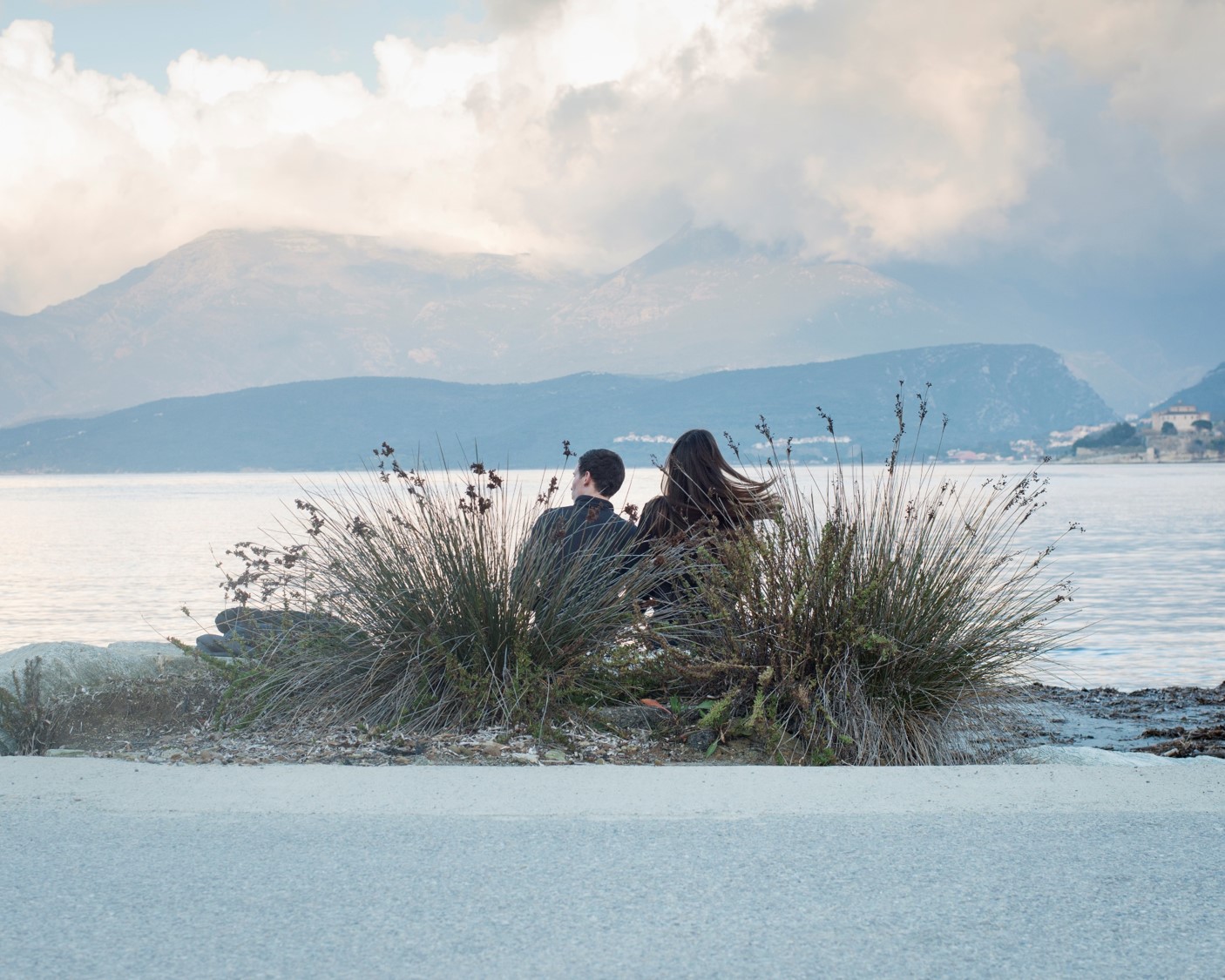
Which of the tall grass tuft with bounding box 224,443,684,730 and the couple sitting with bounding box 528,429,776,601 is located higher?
the couple sitting with bounding box 528,429,776,601

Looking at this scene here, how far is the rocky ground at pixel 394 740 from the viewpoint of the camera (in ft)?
16.9

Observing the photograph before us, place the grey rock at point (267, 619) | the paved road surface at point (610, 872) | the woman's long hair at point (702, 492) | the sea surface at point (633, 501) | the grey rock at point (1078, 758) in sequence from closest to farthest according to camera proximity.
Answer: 1. the paved road surface at point (610, 872)
2. the grey rock at point (1078, 758)
3. the grey rock at point (267, 619)
4. the woman's long hair at point (702, 492)
5. the sea surface at point (633, 501)

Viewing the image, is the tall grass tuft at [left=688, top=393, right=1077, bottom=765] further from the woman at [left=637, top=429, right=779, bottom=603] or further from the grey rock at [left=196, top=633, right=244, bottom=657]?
the grey rock at [left=196, top=633, right=244, bottom=657]

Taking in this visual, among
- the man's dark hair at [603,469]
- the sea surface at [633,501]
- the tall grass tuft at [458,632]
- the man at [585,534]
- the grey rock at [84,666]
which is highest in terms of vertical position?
the man's dark hair at [603,469]

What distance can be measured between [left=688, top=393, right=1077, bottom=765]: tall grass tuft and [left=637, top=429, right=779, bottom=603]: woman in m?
0.29

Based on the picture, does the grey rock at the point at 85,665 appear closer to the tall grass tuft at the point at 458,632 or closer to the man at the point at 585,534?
the tall grass tuft at the point at 458,632

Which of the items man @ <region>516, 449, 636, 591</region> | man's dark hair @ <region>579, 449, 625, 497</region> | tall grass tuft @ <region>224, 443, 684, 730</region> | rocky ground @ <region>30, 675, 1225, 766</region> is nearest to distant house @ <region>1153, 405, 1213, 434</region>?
rocky ground @ <region>30, 675, 1225, 766</region>

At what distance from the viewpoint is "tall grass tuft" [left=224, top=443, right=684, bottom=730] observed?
5551 millimetres

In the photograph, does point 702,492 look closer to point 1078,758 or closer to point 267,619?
point 1078,758

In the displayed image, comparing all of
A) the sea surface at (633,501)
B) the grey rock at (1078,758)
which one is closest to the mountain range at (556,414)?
the sea surface at (633,501)

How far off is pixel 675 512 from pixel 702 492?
21 cm

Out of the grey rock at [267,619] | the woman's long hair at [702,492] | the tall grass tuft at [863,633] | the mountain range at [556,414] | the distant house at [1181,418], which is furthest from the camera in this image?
the distant house at [1181,418]

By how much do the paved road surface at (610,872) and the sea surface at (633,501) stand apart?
1.46m

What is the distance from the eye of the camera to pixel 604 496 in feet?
22.5
